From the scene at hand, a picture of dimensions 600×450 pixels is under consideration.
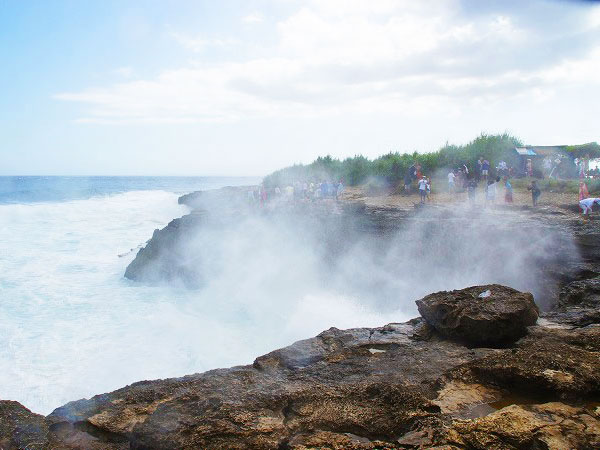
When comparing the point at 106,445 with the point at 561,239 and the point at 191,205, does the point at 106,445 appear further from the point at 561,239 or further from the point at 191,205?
the point at 191,205

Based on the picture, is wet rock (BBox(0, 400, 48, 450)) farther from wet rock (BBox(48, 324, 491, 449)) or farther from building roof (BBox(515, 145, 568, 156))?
building roof (BBox(515, 145, 568, 156))

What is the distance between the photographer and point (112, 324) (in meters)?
12.0

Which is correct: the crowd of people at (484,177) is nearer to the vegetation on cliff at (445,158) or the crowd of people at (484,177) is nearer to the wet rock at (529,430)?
the vegetation on cliff at (445,158)

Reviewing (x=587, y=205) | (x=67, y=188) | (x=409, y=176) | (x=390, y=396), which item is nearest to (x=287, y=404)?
(x=390, y=396)

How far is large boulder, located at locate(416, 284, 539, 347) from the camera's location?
4.43 m

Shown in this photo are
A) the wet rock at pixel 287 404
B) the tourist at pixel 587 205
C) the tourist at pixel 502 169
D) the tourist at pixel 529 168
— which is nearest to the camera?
the wet rock at pixel 287 404

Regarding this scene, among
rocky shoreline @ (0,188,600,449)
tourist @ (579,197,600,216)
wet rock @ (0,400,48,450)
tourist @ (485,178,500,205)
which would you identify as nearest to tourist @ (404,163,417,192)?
tourist @ (485,178,500,205)

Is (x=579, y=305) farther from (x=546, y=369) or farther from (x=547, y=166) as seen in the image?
(x=547, y=166)

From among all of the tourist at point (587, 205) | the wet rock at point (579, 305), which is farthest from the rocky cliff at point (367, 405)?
the tourist at point (587, 205)

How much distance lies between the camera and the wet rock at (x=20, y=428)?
124 inches

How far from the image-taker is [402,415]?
124 inches

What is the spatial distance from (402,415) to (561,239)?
8581 millimetres

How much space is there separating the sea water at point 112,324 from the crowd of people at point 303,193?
7.14 m

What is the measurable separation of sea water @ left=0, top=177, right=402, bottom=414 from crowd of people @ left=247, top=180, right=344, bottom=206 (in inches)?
281
